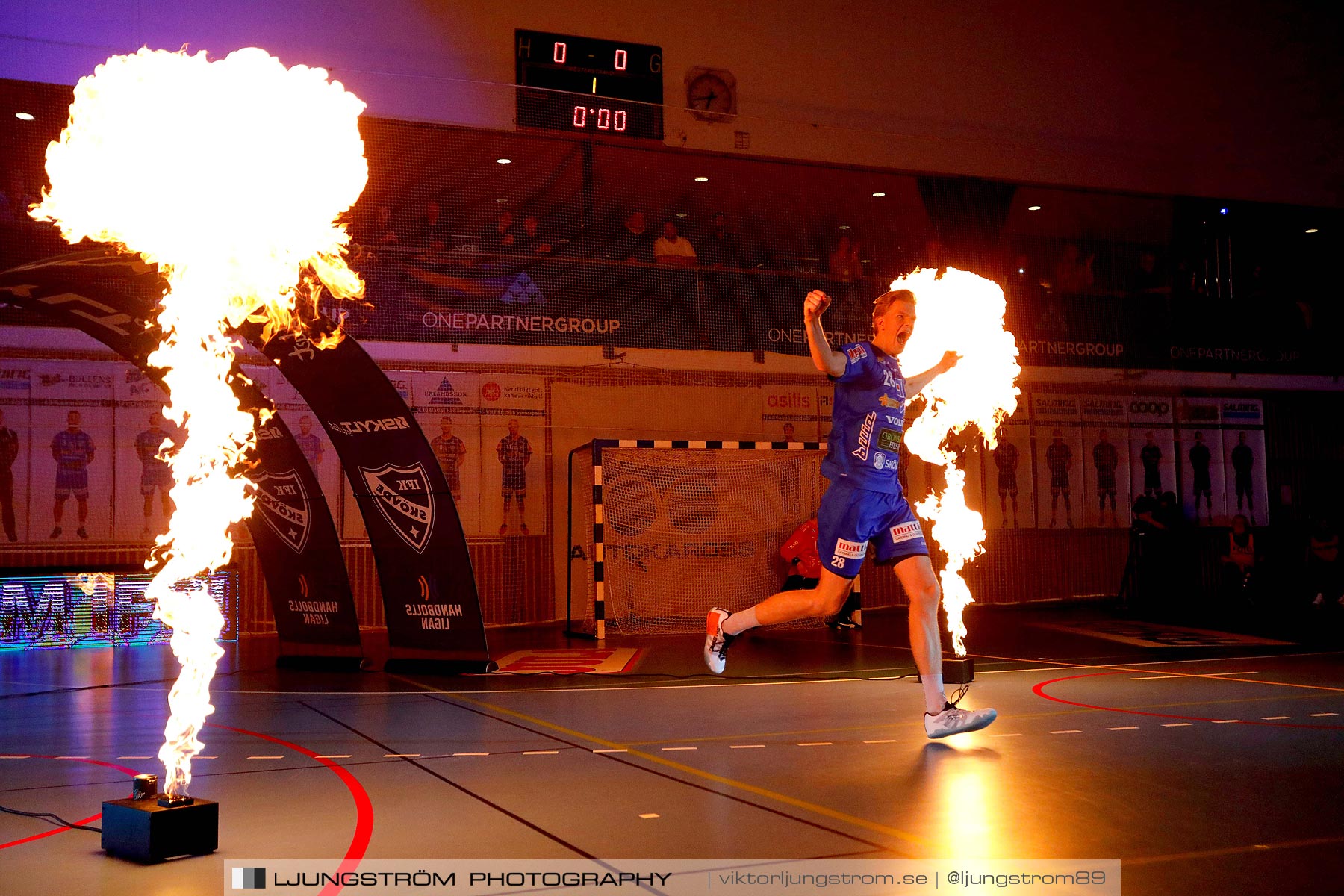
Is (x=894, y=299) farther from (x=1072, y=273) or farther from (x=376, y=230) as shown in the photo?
(x=1072, y=273)

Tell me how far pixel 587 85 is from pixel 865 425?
1008 cm

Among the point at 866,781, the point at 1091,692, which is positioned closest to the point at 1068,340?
the point at 1091,692

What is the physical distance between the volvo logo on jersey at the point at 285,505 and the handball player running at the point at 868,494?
18.0 feet

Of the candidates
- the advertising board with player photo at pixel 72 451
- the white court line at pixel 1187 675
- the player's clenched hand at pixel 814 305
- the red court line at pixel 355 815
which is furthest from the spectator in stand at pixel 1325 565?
the advertising board with player photo at pixel 72 451

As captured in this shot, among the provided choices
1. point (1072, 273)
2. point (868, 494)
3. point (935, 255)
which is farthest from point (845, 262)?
point (868, 494)

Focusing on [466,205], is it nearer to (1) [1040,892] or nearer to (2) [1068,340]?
(2) [1068,340]

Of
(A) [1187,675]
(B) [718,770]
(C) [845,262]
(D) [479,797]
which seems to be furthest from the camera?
(C) [845,262]

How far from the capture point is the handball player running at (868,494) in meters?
5.43

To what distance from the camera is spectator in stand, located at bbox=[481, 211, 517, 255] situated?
14.5 metres

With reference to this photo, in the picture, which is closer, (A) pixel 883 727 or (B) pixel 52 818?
(B) pixel 52 818

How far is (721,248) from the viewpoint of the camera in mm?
15469

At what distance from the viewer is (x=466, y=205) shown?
47.6ft

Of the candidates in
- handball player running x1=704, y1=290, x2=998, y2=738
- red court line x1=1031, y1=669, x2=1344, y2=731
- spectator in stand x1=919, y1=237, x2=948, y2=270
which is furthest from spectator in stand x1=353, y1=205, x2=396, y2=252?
red court line x1=1031, y1=669, x2=1344, y2=731

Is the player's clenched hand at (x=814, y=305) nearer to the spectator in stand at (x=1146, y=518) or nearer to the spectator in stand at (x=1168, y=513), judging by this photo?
the spectator in stand at (x=1146, y=518)
